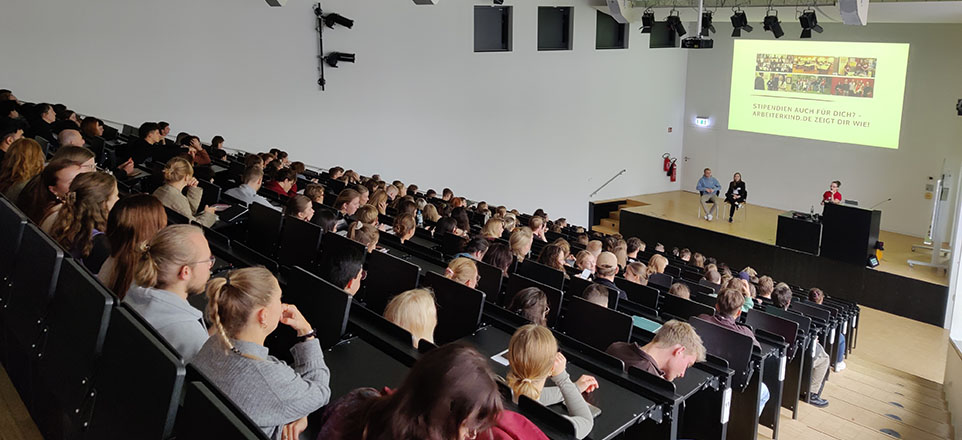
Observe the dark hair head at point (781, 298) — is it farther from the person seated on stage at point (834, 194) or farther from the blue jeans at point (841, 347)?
the person seated on stage at point (834, 194)

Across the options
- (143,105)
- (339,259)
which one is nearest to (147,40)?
(143,105)

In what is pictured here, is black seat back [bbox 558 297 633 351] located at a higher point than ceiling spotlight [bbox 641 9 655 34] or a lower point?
lower

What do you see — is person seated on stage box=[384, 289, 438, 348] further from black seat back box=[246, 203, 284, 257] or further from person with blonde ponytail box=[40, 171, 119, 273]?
black seat back box=[246, 203, 284, 257]

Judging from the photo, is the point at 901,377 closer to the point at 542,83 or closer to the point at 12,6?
the point at 542,83

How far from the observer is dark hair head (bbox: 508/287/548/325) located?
13.5 feet

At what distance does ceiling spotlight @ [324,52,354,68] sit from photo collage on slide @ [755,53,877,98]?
9.60 metres

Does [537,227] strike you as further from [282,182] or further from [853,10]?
[853,10]

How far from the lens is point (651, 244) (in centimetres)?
1595

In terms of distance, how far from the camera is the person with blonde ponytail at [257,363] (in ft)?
7.26

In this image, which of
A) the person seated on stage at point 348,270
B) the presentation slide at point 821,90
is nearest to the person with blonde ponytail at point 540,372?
the person seated on stage at point 348,270

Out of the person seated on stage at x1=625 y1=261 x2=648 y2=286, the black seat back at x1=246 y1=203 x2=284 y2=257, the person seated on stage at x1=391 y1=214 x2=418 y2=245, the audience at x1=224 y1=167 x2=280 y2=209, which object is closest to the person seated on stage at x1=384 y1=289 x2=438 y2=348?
the black seat back at x1=246 y1=203 x2=284 y2=257

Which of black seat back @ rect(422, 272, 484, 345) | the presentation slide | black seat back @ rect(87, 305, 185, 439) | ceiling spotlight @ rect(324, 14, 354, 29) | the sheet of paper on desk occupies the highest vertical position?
ceiling spotlight @ rect(324, 14, 354, 29)

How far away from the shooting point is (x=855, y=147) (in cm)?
1538

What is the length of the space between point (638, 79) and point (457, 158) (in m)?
5.59
